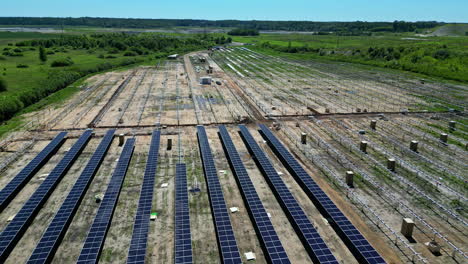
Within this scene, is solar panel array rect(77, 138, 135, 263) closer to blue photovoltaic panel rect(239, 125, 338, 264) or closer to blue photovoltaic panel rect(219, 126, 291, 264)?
blue photovoltaic panel rect(219, 126, 291, 264)

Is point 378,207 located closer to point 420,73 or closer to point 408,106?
point 408,106

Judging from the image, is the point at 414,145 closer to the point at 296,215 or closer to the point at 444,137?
the point at 444,137

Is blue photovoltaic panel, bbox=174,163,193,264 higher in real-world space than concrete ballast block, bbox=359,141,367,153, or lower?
lower

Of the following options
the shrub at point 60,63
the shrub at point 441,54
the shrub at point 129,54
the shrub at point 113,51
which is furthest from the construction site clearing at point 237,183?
the shrub at point 113,51

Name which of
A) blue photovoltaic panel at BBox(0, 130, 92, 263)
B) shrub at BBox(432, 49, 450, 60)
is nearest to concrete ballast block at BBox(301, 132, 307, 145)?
blue photovoltaic panel at BBox(0, 130, 92, 263)

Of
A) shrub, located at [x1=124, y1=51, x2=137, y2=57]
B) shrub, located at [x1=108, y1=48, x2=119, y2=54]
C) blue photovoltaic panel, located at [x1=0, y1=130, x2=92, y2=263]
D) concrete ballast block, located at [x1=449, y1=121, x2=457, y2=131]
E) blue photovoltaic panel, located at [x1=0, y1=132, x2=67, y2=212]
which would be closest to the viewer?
blue photovoltaic panel, located at [x1=0, y1=130, x2=92, y2=263]

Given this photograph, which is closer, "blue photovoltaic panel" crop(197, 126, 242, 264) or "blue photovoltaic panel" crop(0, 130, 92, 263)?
"blue photovoltaic panel" crop(197, 126, 242, 264)

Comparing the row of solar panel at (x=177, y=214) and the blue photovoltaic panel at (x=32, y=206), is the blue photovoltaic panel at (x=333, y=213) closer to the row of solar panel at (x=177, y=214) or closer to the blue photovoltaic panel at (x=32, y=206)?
the row of solar panel at (x=177, y=214)
